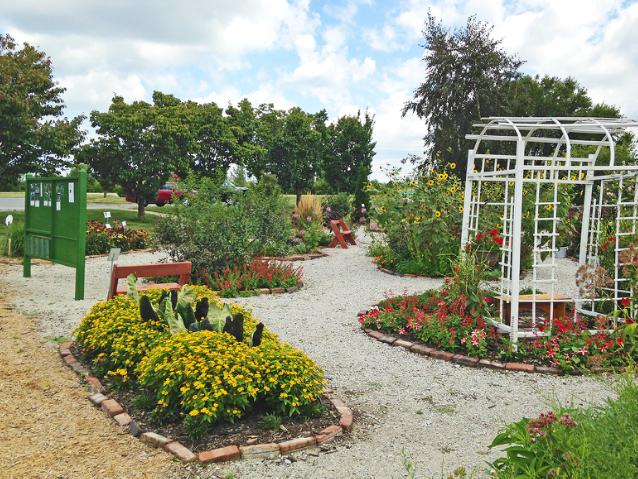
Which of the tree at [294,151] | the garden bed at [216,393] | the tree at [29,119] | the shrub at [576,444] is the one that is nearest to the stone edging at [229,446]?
the garden bed at [216,393]

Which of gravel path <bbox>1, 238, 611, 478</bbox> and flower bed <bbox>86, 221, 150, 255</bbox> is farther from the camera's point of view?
flower bed <bbox>86, 221, 150, 255</bbox>

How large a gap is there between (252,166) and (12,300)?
23737 millimetres

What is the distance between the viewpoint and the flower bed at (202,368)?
3.43 m

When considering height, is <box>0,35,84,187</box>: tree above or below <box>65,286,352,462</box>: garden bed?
above

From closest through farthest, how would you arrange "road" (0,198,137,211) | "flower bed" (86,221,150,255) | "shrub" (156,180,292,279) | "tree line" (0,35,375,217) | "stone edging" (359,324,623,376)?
"stone edging" (359,324,623,376) → "shrub" (156,180,292,279) → "flower bed" (86,221,150,255) → "tree line" (0,35,375,217) → "road" (0,198,137,211)

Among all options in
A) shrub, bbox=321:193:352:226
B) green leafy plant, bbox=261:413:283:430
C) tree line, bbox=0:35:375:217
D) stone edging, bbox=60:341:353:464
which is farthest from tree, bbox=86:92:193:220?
green leafy plant, bbox=261:413:283:430

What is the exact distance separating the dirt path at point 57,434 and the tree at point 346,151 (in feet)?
117

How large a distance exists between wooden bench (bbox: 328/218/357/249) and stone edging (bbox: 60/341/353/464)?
10.8 metres

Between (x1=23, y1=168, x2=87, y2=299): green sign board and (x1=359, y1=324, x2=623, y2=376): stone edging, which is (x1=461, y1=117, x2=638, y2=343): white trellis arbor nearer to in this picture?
(x1=359, y1=324, x2=623, y2=376): stone edging

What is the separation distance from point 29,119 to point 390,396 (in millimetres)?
15761

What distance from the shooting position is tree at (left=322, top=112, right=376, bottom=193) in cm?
4012

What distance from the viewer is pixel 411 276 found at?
33.6 ft

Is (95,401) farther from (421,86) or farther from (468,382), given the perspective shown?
(421,86)

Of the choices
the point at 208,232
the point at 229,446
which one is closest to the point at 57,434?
the point at 229,446
